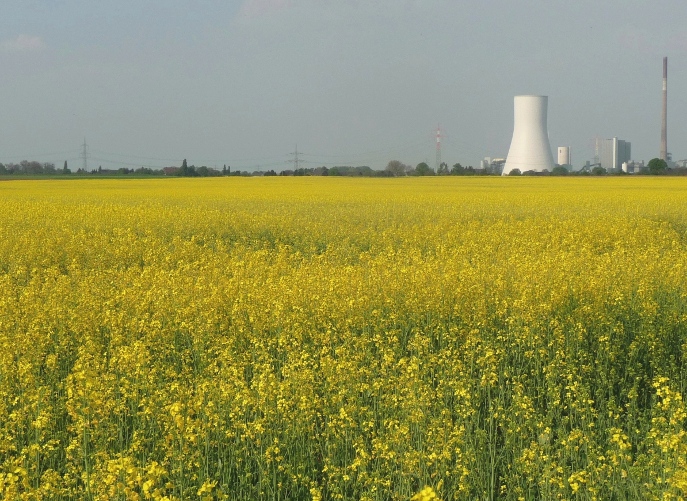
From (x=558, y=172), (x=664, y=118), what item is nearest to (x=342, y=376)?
(x=558, y=172)

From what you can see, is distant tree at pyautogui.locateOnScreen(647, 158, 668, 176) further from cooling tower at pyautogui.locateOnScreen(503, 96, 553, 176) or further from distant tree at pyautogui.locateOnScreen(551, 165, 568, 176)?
cooling tower at pyautogui.locateOnScreen(503, 96, 553, 176)

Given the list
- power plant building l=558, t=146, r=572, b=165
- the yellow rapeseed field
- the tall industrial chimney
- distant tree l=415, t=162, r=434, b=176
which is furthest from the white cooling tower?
the yellow rapeseed field

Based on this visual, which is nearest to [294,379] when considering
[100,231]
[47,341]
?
[47,341]

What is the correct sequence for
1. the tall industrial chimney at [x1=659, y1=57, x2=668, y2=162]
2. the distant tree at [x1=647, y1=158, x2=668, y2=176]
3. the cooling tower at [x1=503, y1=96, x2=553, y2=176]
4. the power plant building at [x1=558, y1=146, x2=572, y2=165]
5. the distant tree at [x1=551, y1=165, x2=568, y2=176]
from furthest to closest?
the power plant building at [x1=558, y1=146, x2=572, y2=165], the tall industrial chimney at [x1=659, y1=57, x2=668, y2=162], the distant tree at [x1=647, y1=158, x2=668, y2=176], the distant tree at [x1=551, y1=165, x2=568, y2=176], the cooling tower at [x1=503, y1=96, x2=553, y2=176]

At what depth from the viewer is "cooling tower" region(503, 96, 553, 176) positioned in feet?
182

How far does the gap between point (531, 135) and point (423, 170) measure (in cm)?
1328

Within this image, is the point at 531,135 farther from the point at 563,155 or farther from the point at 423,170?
A: the point at 563,155

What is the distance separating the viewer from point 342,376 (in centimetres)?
429

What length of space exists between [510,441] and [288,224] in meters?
10.8

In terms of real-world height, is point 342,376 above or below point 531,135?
below

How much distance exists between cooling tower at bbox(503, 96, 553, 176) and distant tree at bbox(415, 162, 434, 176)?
10235mm

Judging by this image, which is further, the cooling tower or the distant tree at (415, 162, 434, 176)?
the distant tree at (415, 162, 434, 176)

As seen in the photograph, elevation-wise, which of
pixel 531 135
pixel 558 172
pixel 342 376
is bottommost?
pixel 342 376

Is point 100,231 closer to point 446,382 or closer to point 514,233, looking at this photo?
point 514,233
